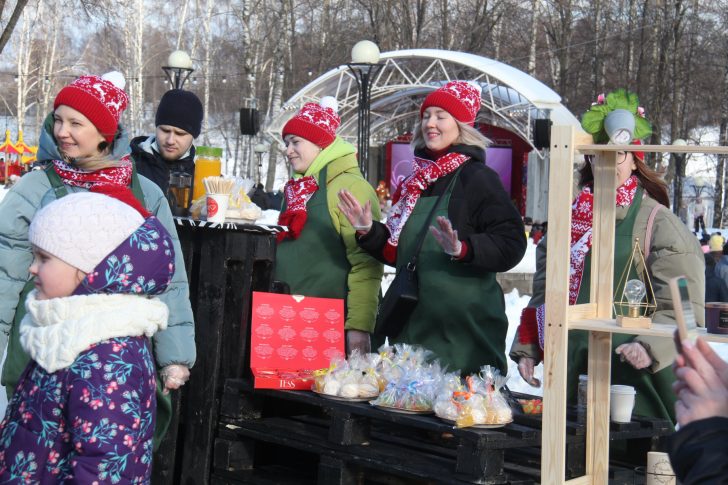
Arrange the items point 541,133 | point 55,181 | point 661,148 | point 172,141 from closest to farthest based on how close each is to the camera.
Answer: point 661,148
point 55,181
point 172,141
point 541,133

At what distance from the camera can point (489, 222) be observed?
14.8 ft

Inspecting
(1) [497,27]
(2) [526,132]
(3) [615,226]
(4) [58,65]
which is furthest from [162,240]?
(4) [58,65]

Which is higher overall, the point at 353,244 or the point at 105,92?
the point at 105,92

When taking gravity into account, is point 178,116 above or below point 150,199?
above

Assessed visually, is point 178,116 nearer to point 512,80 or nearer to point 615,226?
point 615,226

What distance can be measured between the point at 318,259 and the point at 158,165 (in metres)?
1.02

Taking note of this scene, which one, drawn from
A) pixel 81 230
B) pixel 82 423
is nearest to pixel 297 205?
pixel 81 230

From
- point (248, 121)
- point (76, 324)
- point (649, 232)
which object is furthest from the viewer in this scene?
point (248, 121)

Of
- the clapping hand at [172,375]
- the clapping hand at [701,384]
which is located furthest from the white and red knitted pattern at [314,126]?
the clapping hand at [701,384]

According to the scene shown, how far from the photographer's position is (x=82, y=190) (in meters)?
4.05

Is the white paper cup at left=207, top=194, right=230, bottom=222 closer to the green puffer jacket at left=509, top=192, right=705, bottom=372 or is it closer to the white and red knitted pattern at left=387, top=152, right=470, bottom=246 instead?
the white and red knitted pattern at left=387, top=152, right=470, bottom=246

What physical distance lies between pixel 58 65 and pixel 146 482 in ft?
178

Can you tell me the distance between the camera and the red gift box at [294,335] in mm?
4621

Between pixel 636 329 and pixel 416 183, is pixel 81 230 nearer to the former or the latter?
pixel 636 329
